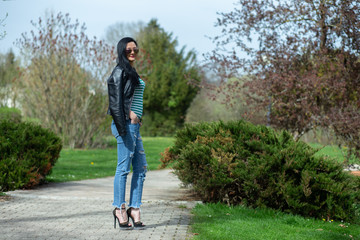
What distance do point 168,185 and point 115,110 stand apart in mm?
5305

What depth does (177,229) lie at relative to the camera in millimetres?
5402

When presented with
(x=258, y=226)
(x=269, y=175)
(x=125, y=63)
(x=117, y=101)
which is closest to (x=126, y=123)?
(x=117, y=101)

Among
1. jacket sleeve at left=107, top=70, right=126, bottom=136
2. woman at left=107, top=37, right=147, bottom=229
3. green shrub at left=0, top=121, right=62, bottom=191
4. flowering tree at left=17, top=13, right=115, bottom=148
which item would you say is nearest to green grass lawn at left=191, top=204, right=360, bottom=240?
woman at left=107, top=37, right=147, bottom=229

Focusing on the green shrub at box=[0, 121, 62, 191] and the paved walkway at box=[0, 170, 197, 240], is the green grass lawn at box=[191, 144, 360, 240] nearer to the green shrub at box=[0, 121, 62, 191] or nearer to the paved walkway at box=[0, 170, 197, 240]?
the paved walkway at box=[0, 170, 197, 240]

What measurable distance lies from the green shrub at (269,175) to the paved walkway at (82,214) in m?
0.62

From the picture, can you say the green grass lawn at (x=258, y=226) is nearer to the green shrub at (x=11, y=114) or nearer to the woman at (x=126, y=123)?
the woman at (x=126, y=123)

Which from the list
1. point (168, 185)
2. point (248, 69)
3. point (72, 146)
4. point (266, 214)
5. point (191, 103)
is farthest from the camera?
point (191, 103)

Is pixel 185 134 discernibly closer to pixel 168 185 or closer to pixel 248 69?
pixel 168 185

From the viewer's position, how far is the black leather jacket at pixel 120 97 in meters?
5.05

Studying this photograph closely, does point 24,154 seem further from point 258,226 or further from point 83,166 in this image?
point 83,166

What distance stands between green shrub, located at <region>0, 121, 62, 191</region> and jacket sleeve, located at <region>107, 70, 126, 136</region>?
13.4 feet

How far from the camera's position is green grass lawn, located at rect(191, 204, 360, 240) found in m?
5.27

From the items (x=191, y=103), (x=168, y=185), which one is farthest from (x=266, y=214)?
(x=191, y=103)

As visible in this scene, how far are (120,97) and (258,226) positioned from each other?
7.62 ft
